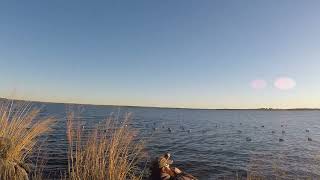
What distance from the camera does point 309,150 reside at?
101ft

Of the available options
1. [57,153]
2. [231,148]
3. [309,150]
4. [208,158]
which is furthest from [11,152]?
[309,150]

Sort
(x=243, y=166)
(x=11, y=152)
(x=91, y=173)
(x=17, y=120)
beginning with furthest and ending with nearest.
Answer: (x=243, y=166), (x=17, y=120), (x=11, y=152), (x=91, y=173)

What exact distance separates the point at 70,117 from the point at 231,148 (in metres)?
26.7

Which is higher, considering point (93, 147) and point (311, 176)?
point (93, 147)

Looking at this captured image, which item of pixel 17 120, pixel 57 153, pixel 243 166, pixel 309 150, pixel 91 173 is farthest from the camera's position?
pixel 309 150

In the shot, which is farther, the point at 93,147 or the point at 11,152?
the point at 11,152

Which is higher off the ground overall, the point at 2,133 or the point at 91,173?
the point at 2,133

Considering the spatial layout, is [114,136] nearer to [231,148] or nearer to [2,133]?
[2,133]

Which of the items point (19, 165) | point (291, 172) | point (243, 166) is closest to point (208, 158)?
point (243, 166)

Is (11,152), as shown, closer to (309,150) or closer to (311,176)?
(311,176)

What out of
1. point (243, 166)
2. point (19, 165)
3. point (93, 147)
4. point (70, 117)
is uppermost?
point (70, 117)

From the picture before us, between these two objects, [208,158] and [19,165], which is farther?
[208,158]

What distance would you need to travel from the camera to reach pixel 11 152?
7.98 metres

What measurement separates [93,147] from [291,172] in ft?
55.4
